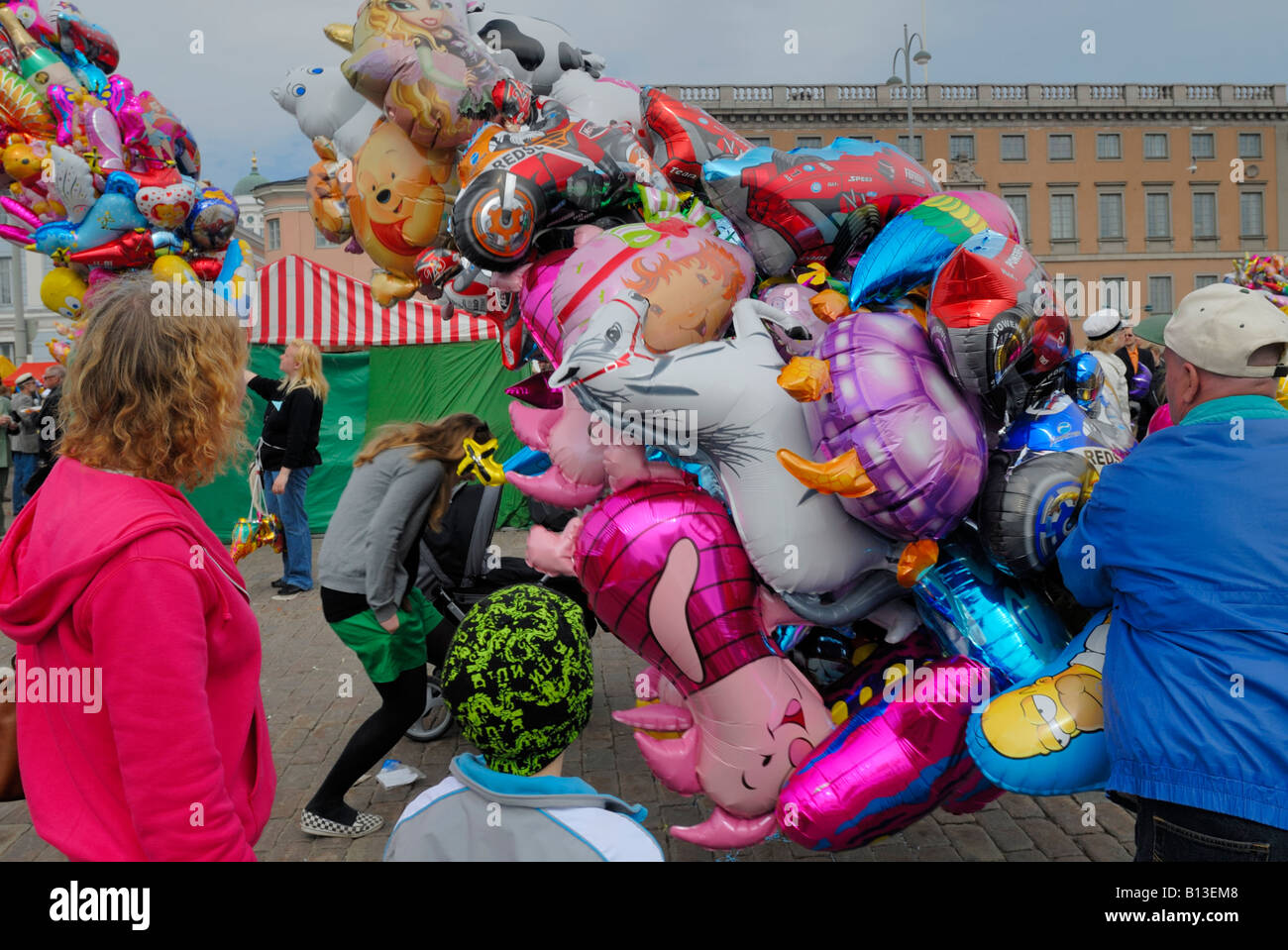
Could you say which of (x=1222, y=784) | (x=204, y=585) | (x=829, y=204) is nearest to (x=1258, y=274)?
(x=829, y=204)

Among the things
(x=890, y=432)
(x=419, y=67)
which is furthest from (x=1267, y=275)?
(x=419, y=67)

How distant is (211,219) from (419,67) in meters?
5.26

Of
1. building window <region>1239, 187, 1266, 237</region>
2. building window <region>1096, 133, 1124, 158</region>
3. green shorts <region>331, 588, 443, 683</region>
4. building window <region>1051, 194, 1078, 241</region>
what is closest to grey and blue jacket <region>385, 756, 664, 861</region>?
green shorts <region>331, 588, 443, 683</region>

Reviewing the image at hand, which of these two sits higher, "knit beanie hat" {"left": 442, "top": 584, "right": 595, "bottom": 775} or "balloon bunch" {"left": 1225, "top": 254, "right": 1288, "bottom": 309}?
"balloon bunch" {"left": 1225, "top": 254, "right": 1288, "bottom": 309}

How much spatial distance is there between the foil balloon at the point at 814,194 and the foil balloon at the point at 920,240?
0.41 ft

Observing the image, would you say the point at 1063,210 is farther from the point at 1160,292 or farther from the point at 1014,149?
the point at 1160,292

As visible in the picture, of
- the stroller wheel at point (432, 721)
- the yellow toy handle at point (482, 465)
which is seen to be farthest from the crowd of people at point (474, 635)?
the stroller wheel at point (432, 721)

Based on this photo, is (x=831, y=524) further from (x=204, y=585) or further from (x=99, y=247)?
(x=99, y=247)

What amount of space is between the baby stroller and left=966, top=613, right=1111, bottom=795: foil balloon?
2375 mm

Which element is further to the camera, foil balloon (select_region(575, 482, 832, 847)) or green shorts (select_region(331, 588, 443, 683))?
green shorts (select_region(331, 588, 443, 683))

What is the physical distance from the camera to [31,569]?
1.54 metres

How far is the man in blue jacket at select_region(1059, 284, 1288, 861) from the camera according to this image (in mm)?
1714

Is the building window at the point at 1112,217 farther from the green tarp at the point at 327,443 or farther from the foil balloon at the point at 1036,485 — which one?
the foil balloon at the point at 1036,485

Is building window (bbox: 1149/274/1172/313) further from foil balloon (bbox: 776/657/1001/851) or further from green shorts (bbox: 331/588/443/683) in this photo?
foil balloon (bbox: 776/657/1001/851)
